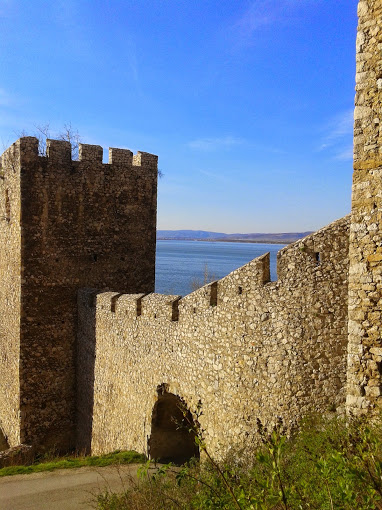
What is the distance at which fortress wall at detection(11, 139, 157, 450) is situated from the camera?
1227 centimetres

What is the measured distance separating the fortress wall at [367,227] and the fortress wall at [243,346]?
1016mm

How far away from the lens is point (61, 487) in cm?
852

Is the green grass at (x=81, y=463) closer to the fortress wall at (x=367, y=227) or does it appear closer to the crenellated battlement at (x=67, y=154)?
the fortress wall at (x=367, y=227)

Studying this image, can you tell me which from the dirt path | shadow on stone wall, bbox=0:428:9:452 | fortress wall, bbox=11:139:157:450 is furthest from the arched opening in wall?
shadow on stone wall, bbox=0:428:9:452

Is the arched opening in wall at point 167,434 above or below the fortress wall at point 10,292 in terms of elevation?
below

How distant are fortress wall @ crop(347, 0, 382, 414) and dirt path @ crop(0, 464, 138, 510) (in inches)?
171

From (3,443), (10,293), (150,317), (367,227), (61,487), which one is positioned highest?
(367,227)

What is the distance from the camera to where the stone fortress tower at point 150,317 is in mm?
5008

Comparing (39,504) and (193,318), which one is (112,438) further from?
(193,318)

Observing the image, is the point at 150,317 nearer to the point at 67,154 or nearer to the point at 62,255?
the point at 62,255

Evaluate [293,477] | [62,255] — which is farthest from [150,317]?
[293,477]

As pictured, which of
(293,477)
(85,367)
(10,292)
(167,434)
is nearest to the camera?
(293,477)

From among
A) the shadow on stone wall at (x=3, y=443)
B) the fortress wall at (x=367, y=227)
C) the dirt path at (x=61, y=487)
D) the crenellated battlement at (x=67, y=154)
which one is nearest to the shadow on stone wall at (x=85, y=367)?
the shadow on stone wall at (x=3, y=443)

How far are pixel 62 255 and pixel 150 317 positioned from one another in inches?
166
